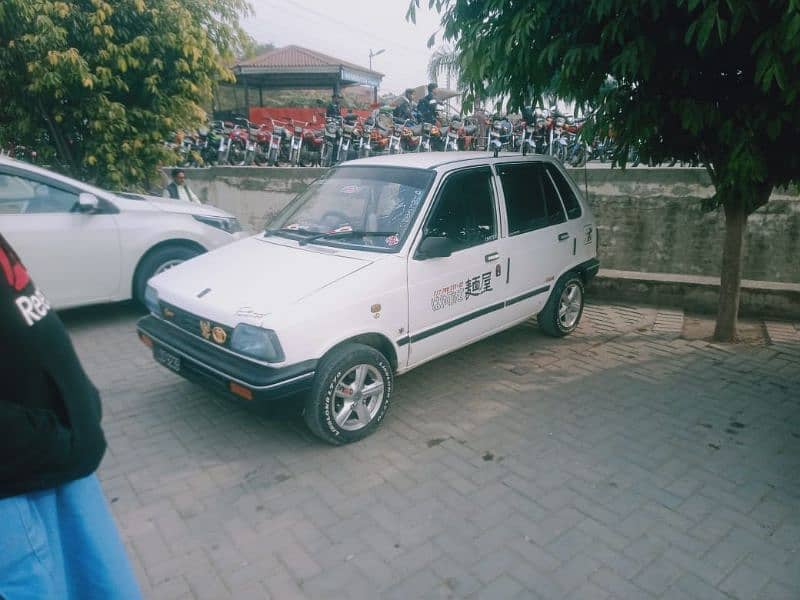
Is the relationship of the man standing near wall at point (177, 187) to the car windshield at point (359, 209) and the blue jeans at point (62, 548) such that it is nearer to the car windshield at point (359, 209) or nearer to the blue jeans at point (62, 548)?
the car windshield at point (359, 209)

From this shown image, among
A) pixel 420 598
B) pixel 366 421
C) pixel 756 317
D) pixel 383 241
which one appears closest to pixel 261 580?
pixel 420 598

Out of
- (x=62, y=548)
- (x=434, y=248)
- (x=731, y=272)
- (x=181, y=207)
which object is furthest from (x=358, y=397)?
(x=731, y=272)

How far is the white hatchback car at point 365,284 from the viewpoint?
138 inches

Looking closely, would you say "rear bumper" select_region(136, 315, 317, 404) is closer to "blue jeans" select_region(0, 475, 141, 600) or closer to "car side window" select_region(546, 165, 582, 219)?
"blue jeans" select_region(0, 475, 141, 600)

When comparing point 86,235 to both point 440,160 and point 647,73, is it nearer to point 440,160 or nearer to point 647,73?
point 440,160

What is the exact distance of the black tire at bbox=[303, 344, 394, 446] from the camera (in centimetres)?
358

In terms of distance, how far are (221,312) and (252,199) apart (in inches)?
272

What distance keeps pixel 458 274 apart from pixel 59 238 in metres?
3.85

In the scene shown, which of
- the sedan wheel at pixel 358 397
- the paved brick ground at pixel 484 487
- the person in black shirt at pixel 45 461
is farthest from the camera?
the sedan wheel at pixel 358 397

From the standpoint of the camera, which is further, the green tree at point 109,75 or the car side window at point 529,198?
the green tree at point 109,75

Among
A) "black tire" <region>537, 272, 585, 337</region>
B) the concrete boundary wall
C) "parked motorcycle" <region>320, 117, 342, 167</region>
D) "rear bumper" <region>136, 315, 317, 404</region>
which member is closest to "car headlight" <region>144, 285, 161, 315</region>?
"rear bumper" <region>136, 315, 317, 404</region>

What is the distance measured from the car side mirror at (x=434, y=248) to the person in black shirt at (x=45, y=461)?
270 cm

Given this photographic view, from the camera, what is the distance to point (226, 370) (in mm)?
3514

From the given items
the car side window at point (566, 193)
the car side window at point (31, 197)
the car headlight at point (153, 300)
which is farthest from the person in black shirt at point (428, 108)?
the car headlight at point (153, 300)
